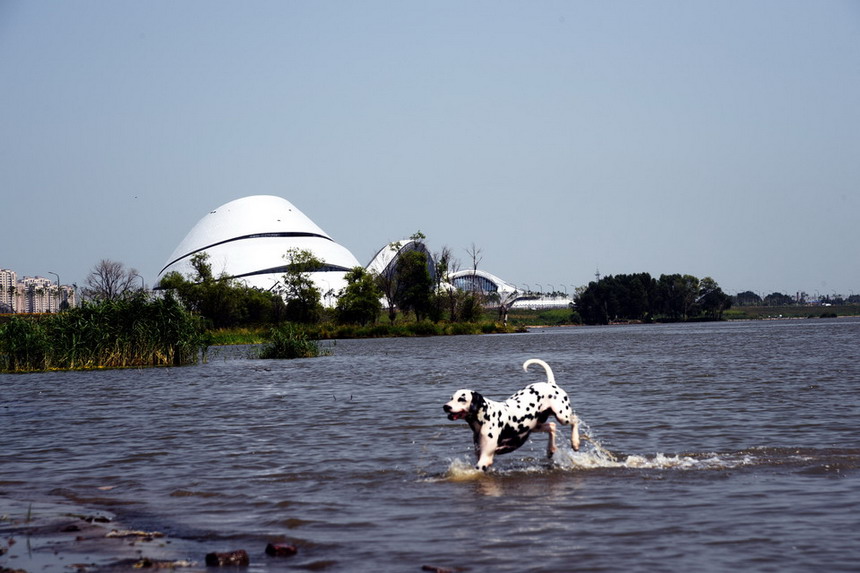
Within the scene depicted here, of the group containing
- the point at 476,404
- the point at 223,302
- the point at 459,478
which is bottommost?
the point at 459,478

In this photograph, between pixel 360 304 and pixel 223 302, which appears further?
pixel 360 304

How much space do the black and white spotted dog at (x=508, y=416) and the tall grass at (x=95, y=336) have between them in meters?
22.4

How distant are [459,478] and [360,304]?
69541 millimetres

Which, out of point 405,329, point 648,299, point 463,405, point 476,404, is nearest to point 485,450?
point 476,404

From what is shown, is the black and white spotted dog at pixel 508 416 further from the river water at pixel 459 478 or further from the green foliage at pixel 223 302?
the green foliage at pixel 223 302

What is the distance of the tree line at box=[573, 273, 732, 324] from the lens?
135 metres

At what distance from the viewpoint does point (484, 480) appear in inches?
334

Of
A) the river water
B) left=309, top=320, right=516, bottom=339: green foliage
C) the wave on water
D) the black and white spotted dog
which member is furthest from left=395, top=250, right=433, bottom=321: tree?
the black and white spotted dog

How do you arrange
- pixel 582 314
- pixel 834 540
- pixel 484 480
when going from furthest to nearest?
pixel 582 314
pixel 484 480
pixel 834 540

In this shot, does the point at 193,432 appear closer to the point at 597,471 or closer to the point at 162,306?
the point at 597,471

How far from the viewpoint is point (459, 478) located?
8.61 metres

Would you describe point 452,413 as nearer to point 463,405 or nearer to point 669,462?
point 463,405

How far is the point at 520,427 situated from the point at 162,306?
2257 centimetres

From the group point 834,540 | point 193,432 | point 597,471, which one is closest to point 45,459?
point 193,432
